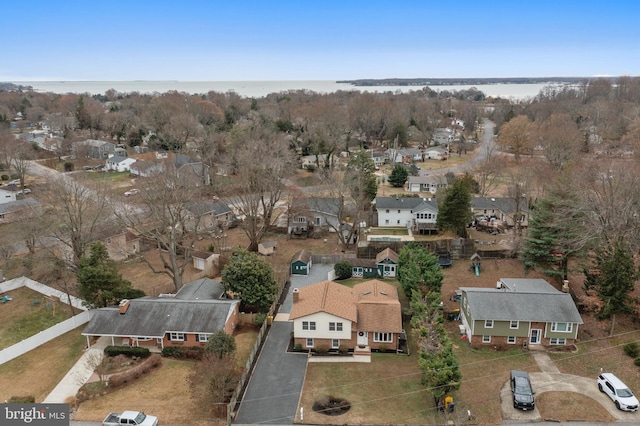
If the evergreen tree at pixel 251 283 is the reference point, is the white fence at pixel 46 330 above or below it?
below

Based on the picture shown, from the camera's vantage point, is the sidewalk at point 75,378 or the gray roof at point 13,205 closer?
the sidewalk at point 75,378

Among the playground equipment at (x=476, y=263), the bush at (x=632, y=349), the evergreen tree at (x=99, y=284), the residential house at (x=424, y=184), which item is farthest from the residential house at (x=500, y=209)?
the evergreen tree at (x=99, y=284)

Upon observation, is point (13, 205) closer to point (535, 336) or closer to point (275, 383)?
point (275, 383)

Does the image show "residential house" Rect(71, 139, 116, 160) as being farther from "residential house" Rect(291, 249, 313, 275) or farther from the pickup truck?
the pickup truck

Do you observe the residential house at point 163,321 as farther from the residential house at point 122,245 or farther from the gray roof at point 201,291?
the residential house at point 122,245

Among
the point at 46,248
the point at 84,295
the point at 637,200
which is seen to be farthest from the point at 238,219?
the point at 637,200

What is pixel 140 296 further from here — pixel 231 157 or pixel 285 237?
pixel 231 157

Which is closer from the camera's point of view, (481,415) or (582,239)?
(481,415)
